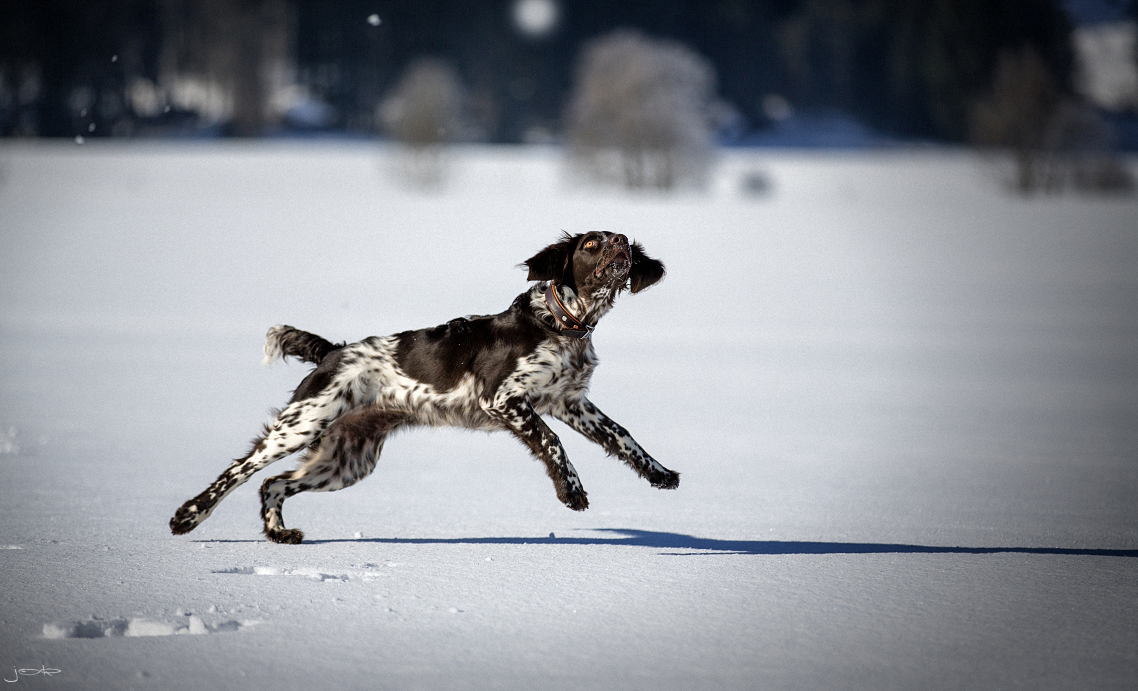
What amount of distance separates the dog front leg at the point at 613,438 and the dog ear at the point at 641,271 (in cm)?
51

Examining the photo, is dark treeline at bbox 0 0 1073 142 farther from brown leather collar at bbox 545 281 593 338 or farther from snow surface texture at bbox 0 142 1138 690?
brown leather collar at bbox 545 281 593 338

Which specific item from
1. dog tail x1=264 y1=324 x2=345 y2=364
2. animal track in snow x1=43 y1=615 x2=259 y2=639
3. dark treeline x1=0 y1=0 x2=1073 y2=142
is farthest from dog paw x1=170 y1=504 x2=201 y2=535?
dark treeline x1=0 y1=0 x2=1073 y2=142

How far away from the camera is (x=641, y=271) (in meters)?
4.89

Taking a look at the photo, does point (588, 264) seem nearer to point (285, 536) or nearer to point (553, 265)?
point (553, 265)

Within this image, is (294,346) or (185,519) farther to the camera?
(294,346)

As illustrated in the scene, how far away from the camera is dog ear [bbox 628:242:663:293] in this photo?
191 inches

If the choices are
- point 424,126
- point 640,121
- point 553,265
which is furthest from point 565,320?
point 424,126

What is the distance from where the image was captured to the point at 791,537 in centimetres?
505

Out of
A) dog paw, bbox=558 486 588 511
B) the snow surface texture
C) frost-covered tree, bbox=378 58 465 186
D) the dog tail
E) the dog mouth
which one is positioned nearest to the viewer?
the snow surface texture

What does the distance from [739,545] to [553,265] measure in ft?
4.41

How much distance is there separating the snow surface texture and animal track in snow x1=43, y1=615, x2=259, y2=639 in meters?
0.01

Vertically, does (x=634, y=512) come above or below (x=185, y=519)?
below

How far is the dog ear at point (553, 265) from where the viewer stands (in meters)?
4.74

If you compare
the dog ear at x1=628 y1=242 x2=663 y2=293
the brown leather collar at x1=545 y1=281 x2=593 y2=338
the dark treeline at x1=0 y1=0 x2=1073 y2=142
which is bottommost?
the brown leather collar at x1=545 y1=281 x2=593 y2=338
